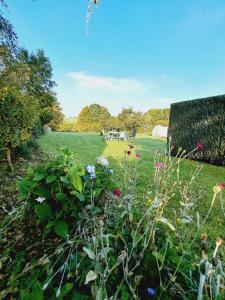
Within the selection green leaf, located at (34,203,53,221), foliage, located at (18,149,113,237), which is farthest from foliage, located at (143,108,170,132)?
green leaf, located at (34,203,53,221)

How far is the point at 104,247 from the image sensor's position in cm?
164

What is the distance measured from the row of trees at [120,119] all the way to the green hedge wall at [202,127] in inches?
831

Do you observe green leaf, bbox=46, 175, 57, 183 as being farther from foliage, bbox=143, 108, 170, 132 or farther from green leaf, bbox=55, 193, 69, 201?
foliage, bbox=143, 108, 170, 132

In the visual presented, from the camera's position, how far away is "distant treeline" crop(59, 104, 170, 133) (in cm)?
3556

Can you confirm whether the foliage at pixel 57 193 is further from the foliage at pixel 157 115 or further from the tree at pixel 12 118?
the foliage at pixel 157 115

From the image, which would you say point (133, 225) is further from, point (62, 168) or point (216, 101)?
point (216, 101)

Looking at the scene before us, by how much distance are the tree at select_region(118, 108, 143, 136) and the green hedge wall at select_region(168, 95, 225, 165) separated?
73.7ft

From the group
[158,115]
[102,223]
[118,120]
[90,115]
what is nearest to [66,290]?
[102,223]

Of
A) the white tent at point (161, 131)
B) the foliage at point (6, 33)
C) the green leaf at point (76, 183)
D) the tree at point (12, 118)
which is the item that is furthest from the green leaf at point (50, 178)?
the white tent at point (161, 131)

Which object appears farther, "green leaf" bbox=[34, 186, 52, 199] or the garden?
"green leaf" bbox=[34, 186, 52, 199]

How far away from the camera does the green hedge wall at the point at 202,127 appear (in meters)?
9.00

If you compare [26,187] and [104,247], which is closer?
[104,247]

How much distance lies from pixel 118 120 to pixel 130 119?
107 inches

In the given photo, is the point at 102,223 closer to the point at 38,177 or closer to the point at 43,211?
the point at 43,211
